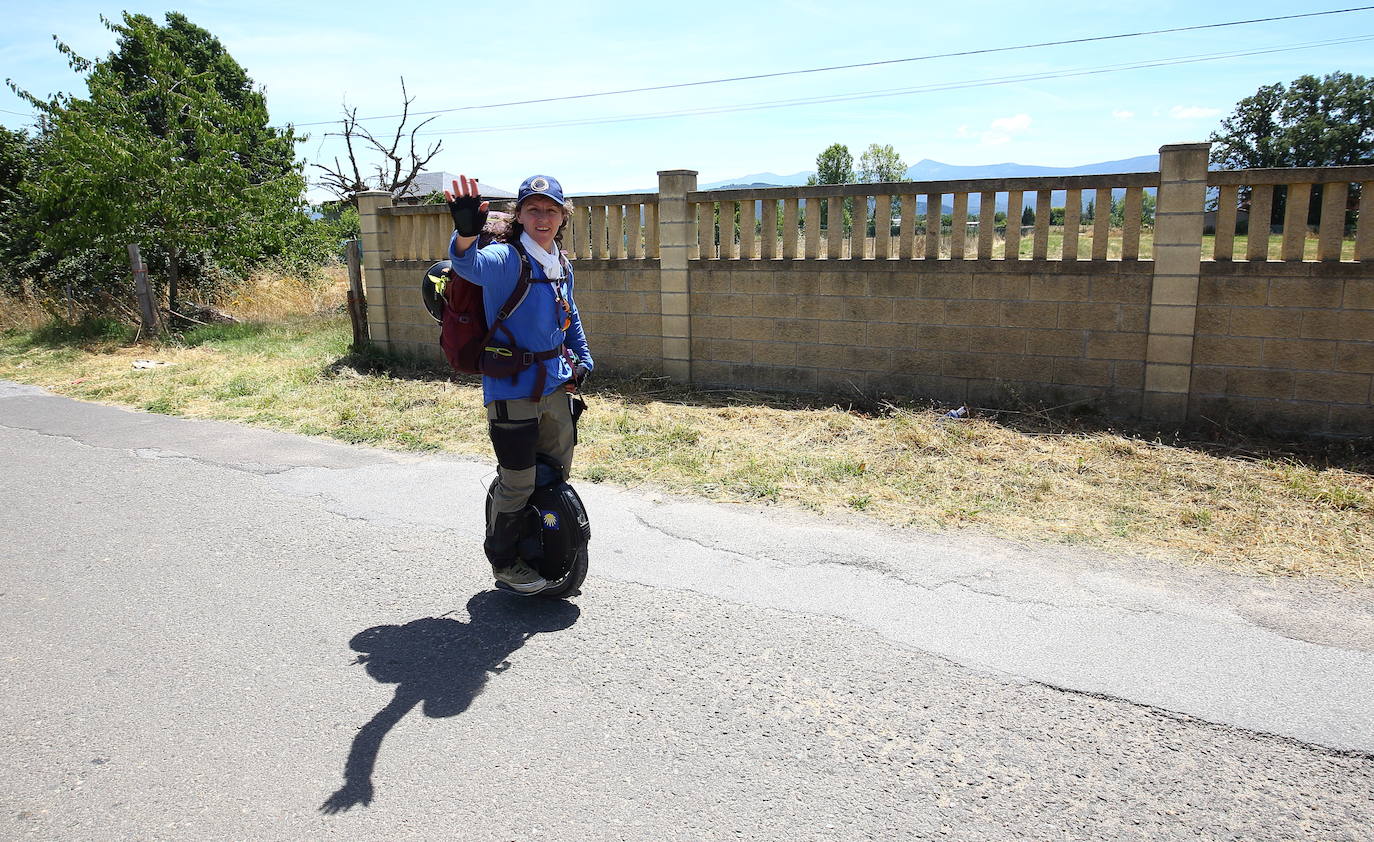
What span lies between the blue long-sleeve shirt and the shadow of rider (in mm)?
1000

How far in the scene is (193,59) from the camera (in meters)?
36.7

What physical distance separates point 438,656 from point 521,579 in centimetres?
55

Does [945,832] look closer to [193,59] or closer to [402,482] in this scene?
[402,482]

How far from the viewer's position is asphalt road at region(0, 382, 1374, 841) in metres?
2.86

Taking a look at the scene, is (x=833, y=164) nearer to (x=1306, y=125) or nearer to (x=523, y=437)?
(x=1306, y=125)

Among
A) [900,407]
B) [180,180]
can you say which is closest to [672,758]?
[900,407]

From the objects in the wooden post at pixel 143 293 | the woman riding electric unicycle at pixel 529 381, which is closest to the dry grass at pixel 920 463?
the woman riding electric unicycle at pixel 529 381

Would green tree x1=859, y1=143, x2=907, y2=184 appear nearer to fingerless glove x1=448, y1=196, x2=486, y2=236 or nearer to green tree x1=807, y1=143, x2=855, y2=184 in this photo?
green tree x1=807, y1=143, x2=855, y2=184

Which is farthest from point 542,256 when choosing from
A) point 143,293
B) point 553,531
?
point 143,293

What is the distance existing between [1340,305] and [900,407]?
328cm

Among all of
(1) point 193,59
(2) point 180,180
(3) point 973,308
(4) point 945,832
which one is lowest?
(4) point 945,832

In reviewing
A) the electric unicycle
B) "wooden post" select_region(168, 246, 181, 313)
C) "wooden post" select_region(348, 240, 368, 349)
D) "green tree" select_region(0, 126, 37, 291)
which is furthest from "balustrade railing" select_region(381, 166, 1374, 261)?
"green tree" select_region(0, 126, 37, 291)

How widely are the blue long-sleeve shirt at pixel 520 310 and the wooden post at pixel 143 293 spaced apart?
41.2ft

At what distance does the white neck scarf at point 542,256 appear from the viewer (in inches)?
159
